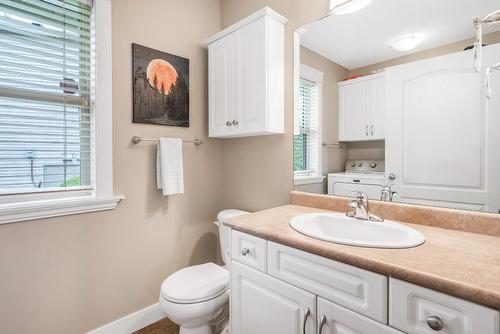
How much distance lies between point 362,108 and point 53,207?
1784mm

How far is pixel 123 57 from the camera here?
1.61m

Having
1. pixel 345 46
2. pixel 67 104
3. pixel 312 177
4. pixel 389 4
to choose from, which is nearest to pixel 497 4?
pixel 389 4

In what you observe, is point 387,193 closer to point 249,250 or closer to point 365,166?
point 365,166

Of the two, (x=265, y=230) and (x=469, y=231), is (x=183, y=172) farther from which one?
(x=469, y=231)

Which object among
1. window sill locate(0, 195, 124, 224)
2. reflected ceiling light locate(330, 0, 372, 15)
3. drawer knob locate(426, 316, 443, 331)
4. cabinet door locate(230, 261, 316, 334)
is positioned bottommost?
cabinet door locate(230, 261, 316, 334)

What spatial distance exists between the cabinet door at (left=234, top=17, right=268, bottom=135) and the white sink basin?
644mm

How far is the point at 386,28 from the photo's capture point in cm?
130

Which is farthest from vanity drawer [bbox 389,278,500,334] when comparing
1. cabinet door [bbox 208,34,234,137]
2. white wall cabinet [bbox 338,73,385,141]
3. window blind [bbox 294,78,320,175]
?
cabinet door [bbox 208,34,234,137]

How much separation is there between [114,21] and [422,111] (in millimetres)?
1837

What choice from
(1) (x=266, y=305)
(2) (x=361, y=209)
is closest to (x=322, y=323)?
(1) (x=266, y=305)

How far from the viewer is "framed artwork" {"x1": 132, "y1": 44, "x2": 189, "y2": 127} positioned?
167 centimetres

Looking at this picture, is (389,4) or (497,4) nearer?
(497,4)

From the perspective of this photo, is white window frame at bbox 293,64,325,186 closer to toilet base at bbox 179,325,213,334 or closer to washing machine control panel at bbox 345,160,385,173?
washing machine control panel at bbox 345,160,385,173

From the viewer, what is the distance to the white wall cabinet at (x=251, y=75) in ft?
5.15
